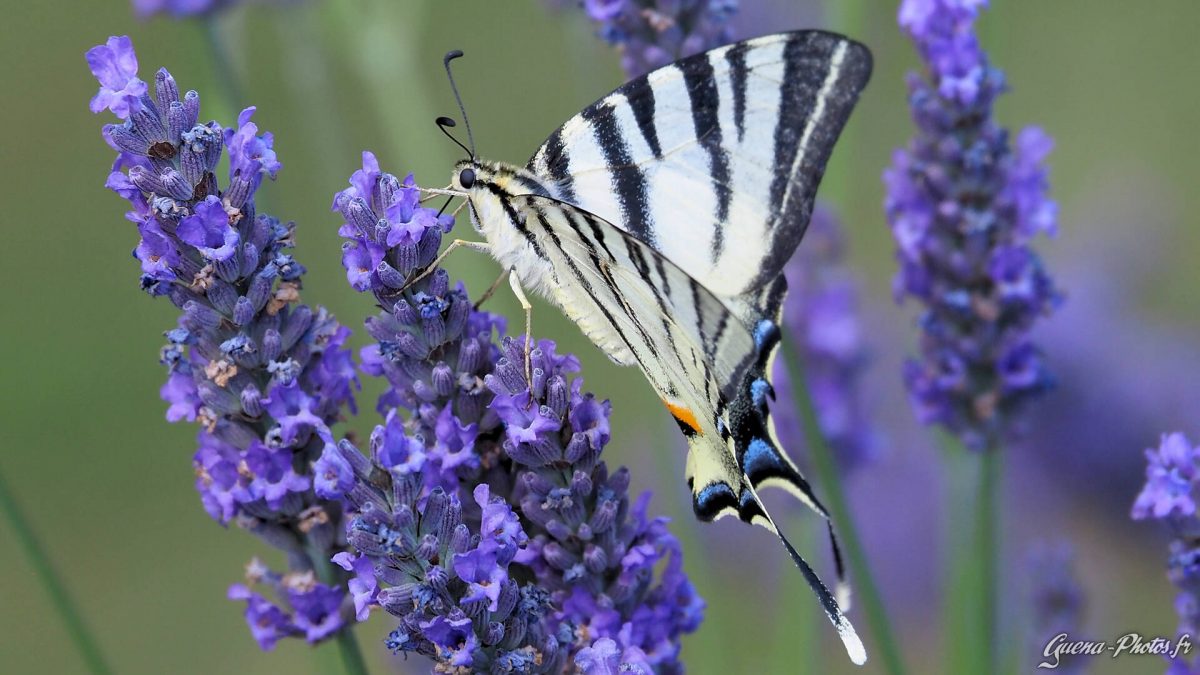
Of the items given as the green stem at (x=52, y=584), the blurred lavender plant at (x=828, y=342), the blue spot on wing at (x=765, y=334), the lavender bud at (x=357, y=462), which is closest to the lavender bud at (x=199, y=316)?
the lavender bud at (x=357, y=462)

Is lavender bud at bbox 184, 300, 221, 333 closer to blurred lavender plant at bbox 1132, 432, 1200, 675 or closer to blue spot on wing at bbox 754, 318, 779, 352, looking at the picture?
blue spot on wing at bbox 754, 318, 779, 352

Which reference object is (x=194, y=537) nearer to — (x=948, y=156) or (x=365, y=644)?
(x=365, y=644)

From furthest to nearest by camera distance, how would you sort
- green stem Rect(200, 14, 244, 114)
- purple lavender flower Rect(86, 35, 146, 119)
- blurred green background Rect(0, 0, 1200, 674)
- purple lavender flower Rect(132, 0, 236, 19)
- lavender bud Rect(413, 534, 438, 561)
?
blurred green background Rect(0, 0, 1200, 674) → purple lavender flower Rect(132, 0, 236, 19) → green stem Rect(200, 14, 244, 114) → purple lavender flower Rect(86, 35, 146, 119) → lavender bud Rect(413, 534, 438, 561)

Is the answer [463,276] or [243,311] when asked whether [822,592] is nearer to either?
[243,311]

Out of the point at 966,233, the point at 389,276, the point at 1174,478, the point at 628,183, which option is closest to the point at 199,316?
the point at 389,276

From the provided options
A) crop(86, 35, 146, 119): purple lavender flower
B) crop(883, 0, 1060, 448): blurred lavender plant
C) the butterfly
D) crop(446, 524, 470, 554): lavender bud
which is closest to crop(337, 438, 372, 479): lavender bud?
crop(446, 524, 470, 554): lavender bud

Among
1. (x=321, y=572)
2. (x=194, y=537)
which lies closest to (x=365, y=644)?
(x=194, y=537)
